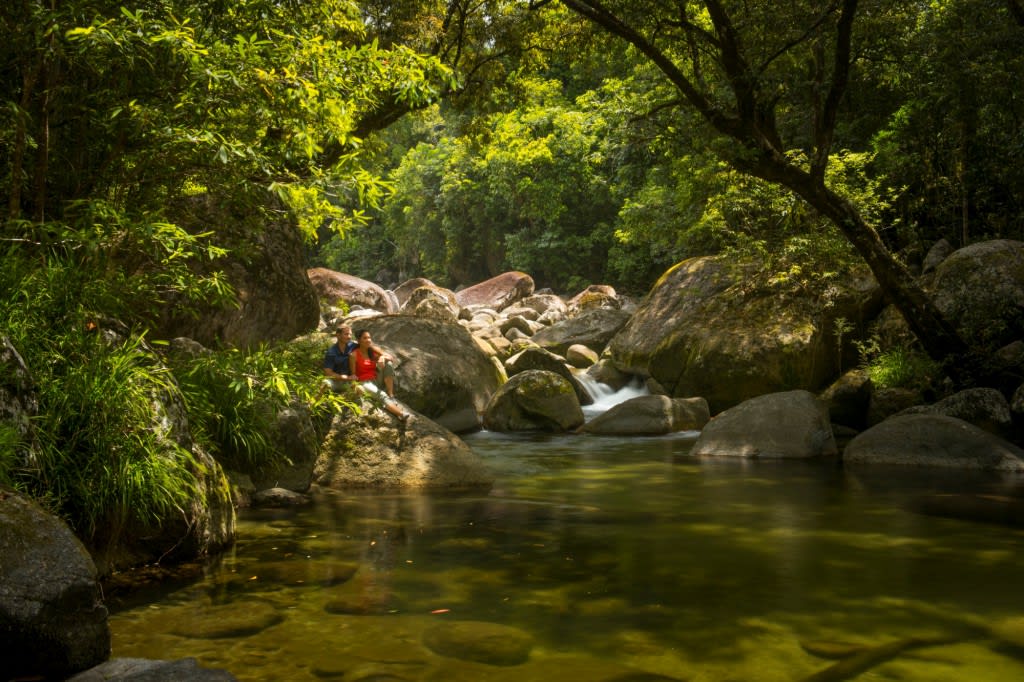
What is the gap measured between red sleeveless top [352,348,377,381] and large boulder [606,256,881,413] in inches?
276

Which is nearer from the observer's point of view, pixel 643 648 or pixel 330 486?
pixel 643 648

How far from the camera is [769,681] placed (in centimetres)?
409

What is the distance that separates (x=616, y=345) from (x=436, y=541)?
38.2ft

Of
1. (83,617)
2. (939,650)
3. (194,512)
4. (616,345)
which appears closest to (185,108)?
(194,512)

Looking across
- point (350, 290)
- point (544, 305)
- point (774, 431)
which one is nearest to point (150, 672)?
point (774, 431)

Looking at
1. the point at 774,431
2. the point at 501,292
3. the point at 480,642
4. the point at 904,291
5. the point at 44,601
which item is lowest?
the point at 480,642

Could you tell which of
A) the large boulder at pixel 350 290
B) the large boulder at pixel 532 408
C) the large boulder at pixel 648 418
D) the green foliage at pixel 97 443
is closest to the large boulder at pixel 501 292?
the large boulder at pixel 350 290

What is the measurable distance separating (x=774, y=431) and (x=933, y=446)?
2.00 metres

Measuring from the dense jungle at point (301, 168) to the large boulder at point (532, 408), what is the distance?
11.5ft

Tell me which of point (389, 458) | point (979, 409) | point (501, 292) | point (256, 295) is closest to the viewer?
point (389, 458)

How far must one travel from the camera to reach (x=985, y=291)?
13.4 metres

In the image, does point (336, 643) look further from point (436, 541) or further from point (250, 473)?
point (250, 473)

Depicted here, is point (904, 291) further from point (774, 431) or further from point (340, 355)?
point (340, 355)

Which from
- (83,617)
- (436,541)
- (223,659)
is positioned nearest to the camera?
(83,617)
